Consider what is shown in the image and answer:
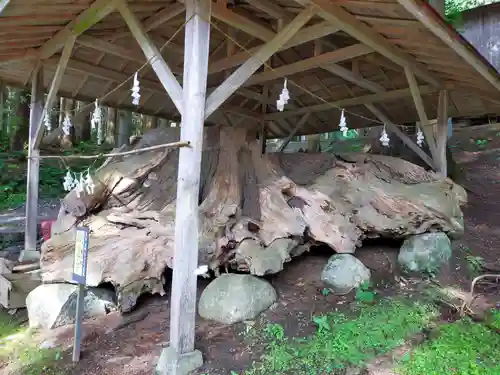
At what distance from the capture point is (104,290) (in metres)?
4.21

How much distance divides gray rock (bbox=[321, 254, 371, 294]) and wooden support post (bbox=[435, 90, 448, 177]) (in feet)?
8.72

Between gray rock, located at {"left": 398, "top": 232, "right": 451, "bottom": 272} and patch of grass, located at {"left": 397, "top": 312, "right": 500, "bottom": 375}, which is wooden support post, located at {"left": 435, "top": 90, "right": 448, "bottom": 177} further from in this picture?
patch of grass, located at {"left": 397, "top": 312, "right": 500, "bottom": 375}

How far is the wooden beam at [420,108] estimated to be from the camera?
529 cm

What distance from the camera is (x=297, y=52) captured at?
682cm

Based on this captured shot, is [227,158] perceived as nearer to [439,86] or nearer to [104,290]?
[104,290]

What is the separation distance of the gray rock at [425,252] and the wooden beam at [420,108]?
1706 millimetres

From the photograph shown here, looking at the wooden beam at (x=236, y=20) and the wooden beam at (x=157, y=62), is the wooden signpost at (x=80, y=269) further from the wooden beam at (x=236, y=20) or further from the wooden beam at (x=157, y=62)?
the wooden beam at (x=236, y=20)

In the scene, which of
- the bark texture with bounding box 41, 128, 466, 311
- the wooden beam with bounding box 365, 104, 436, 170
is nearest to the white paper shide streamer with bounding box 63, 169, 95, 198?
the bark texture with bounding box 41, 128, 466, 311

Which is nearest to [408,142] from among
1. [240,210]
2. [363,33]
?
[363,33]

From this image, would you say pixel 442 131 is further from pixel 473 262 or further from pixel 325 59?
pixel 325 59

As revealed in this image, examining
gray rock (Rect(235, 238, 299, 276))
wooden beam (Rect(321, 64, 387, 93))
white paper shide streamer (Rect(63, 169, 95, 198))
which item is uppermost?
wooden beam (Rect(321, 64, 387, 93))

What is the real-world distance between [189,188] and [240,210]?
167 centimetres

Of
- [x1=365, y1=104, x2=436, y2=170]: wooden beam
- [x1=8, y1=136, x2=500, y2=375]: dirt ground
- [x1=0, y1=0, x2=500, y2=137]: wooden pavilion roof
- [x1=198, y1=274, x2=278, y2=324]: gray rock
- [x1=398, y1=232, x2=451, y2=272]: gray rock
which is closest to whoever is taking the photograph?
[x1=8, y1=136, x2=500, y2=375]: dirt ground

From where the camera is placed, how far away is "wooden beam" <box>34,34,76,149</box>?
4844 mm
